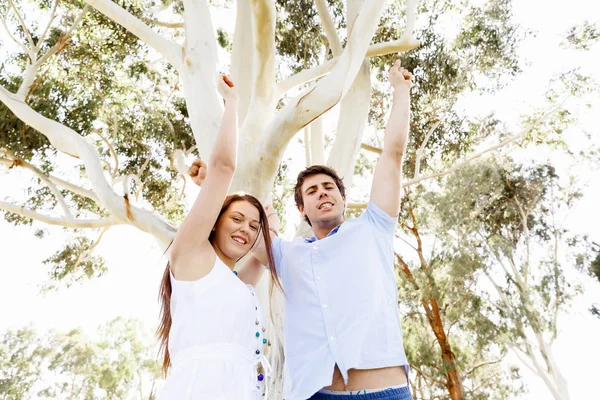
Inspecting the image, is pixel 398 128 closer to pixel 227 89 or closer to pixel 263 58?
pixel 227 89

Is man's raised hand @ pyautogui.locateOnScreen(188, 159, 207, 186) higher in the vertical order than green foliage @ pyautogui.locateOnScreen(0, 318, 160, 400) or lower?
lower

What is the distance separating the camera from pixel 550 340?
9289 millimetres

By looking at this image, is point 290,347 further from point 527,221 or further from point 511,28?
point 527,221

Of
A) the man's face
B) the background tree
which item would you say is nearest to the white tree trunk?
the background tree

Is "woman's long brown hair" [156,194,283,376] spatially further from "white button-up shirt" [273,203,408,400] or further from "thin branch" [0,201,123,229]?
"thin branch" [0,201,123,229]

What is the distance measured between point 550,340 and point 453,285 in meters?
2.48

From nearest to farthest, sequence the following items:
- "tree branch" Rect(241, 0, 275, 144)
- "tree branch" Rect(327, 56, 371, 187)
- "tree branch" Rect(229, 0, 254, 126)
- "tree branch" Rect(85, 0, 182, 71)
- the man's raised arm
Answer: the man's raised arm
"tree branch" Rect(241, 0, 275, 144)
"tree branch" Rect(327, 56, 371, 187)
"tree branch" Rect(85, 0, 182, 71)
"tree branch" Rect(229, 0, 254, 126)

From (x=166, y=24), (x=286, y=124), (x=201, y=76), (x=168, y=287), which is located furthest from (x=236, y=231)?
(x=166, y=24)

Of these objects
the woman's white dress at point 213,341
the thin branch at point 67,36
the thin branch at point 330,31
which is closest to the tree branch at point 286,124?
the woman's white dress at point 213,341

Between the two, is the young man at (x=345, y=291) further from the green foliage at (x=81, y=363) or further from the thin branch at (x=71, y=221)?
the green foliage at (x=81, y=363)

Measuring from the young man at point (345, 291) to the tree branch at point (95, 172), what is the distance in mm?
1682

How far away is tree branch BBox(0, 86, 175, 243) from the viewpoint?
127 inches

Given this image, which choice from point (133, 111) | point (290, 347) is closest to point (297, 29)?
point (133, 111)

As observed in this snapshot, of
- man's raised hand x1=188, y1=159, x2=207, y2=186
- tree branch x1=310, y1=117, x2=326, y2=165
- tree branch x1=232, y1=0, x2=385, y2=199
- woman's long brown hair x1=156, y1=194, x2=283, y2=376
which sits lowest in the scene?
woman's long brown hair x1=156, y1=194, x2=283, y2=376
